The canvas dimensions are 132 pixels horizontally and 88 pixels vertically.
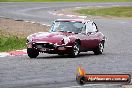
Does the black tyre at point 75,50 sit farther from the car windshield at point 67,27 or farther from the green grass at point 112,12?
the green grass at point 112,12

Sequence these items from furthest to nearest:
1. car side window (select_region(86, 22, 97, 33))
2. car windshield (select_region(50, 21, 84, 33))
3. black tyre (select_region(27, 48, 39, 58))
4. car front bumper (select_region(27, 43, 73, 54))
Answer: car side window (select_region(86, 22, 97, 33)), car windshield (select_region(50, 21, 84, 33)), black tyre (select_region(27, 48, 39, 58)), car front bumper (select_region(27, 43, 73, 54))

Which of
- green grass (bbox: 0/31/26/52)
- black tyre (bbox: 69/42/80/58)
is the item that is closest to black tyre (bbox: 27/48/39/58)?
black tyre (bbox: 69/42/80/58)

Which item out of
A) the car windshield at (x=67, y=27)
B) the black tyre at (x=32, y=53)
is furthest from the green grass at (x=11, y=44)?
the black tyre at (x=32, y=53)

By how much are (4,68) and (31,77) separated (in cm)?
220

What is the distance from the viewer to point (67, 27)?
2056 centimetres

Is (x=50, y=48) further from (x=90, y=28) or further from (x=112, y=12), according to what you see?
(x=112, y=12)

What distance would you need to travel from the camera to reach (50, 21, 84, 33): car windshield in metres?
Result: 20.5

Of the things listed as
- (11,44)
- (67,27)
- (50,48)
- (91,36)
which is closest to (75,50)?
(50,48)

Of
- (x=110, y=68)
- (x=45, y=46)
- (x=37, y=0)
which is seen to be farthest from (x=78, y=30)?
(x=37, y=0)

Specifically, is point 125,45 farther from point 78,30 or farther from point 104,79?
point 104,79

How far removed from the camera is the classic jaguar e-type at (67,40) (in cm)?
1908

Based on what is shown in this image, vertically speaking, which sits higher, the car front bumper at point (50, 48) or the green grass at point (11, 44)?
the car front bumper at point (50, 48)

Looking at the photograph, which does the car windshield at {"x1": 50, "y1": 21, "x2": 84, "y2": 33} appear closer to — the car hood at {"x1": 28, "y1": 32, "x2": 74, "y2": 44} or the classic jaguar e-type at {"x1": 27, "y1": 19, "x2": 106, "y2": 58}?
the classic jaguar e-type at {"x1": 27, "y1": 19, "x2": 106, "y2": 58}

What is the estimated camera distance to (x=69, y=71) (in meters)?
14.8
